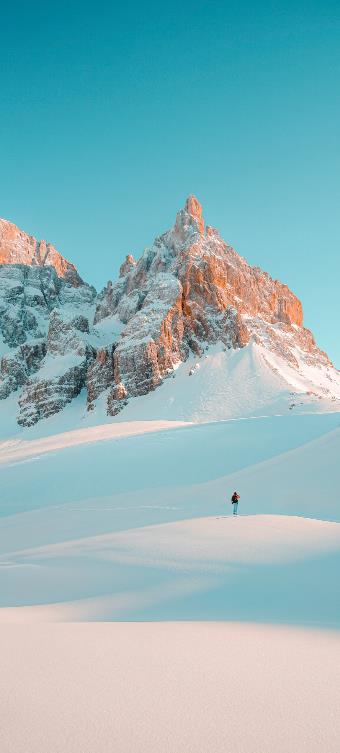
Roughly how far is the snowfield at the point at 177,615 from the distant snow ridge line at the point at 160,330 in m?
42.5

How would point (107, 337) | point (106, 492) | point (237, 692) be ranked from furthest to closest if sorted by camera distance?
point (107, 337) < point (106, 492) < point (237, 692)

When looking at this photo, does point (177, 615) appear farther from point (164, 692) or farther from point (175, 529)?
point (175, 529)

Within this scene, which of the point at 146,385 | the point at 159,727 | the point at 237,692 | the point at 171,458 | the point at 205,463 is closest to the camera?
the point at 159,727

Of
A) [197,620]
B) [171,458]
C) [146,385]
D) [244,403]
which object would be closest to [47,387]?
[146,385]

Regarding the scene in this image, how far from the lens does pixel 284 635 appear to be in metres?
5.97

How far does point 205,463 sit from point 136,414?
32383mm

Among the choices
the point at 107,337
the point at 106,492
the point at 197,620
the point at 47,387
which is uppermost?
the point at 107,337

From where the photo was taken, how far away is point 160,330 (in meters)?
67.9

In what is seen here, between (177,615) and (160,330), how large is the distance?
6168 centimetres

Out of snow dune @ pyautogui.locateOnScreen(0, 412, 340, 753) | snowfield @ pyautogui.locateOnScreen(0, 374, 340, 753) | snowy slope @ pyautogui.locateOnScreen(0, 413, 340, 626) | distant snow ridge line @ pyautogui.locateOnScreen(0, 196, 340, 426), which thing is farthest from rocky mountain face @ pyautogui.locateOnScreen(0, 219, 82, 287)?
snow dune @ pyautogui.locateOnScreen(0, 412, 340, 753)

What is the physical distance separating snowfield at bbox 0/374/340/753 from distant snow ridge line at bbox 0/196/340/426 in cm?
4251

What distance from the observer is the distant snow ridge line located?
66000 mm

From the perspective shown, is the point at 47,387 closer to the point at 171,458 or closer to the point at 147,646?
the point at 171,458

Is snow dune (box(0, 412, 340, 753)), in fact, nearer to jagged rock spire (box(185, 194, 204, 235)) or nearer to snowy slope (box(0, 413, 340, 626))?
snowy slope (box(0, 413, 340, 626))
